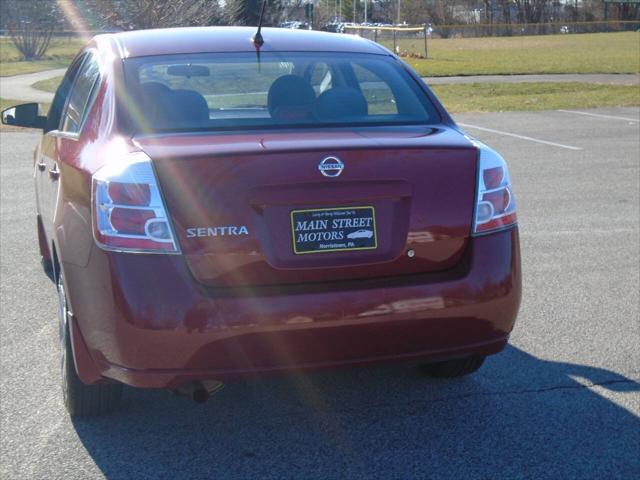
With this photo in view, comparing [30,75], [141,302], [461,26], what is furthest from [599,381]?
[461,26]

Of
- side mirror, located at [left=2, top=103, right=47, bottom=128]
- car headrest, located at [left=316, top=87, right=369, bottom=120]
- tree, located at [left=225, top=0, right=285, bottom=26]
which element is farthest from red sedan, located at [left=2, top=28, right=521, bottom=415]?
tree, located at [left=225, top=0, right=285, bottom=26]

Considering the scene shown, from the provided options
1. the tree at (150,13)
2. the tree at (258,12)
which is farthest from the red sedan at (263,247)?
the tree at (258,12)

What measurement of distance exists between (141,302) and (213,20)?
82.8ft

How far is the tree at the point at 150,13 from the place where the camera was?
24.7 m

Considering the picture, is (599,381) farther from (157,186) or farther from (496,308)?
(157,186)

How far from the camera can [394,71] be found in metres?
4.83

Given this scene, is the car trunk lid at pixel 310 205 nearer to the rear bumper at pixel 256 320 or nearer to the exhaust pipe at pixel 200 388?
the rear bumper at pixel 256 320

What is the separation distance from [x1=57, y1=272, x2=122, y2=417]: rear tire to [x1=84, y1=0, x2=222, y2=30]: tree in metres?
21.1

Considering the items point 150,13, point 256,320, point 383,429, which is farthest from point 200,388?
point 150,13

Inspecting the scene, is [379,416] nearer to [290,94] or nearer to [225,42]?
[290,94]

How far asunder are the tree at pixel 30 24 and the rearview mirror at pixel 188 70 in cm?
4397

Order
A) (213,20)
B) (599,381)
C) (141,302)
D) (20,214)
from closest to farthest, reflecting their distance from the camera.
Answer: (141,302), (599,381), (20,214), (213,20)

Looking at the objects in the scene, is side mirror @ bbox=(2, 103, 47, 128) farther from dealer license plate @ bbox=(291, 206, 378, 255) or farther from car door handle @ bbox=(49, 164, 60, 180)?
dealer license plate @ bbox=(291, 206, 378, 255)

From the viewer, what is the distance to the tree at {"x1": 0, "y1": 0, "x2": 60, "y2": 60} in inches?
1842
